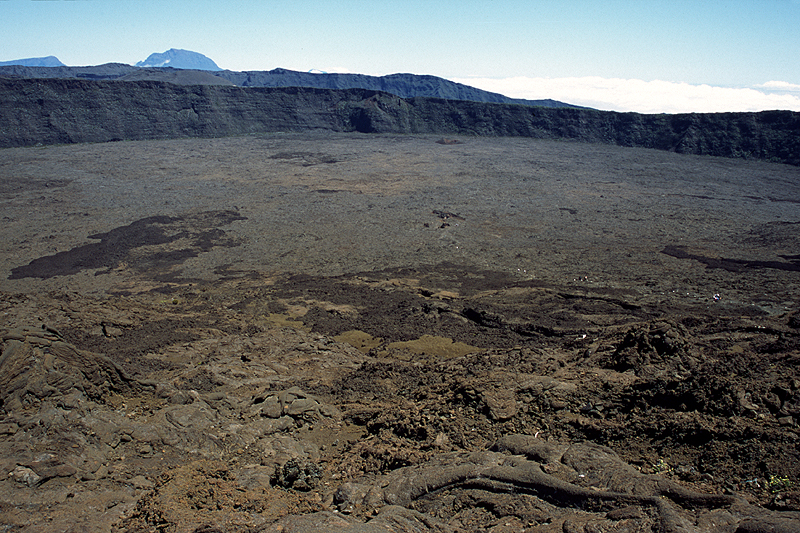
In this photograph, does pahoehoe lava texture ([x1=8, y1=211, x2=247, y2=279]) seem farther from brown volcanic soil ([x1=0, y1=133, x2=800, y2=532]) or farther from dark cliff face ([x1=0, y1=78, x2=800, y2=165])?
dark cliff face ([x1=0, y1=78, x2=800, y2=165])

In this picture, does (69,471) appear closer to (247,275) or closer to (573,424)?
(573,424)

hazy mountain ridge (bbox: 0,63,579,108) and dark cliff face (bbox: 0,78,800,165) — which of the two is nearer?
dark cliff face (bbox: 0,78,800,165)

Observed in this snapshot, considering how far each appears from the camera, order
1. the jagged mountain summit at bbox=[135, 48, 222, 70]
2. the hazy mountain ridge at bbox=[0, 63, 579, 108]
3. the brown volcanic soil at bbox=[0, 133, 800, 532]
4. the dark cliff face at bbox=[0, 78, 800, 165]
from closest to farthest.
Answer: the brown volcanic soil at bbox=[0, 133, 800, 532] < the dark cliff face at bbox=[0, 78, 800, 165] < the hazy mountain ridge at bbox=[0, 63, 579, 108] < the jagged mountain summit at bbox=[135, 48, 222, 70]

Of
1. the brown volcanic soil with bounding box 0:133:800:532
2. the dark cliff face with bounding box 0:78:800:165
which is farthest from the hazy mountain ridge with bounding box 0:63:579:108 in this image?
the brown volcanic soil with bounding box 0:133:800:532

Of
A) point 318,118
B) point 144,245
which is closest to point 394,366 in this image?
point 144,245

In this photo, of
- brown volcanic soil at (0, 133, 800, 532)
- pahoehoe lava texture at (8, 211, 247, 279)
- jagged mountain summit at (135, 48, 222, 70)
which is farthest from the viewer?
jagged mountain summit at (135, 48, 222, 70)

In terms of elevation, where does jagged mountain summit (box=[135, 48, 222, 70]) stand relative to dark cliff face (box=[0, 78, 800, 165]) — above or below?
above

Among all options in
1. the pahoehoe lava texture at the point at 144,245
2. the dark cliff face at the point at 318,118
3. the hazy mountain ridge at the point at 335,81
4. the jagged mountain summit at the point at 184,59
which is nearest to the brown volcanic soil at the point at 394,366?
the pahoehoe lava texture at the point at 144,245
